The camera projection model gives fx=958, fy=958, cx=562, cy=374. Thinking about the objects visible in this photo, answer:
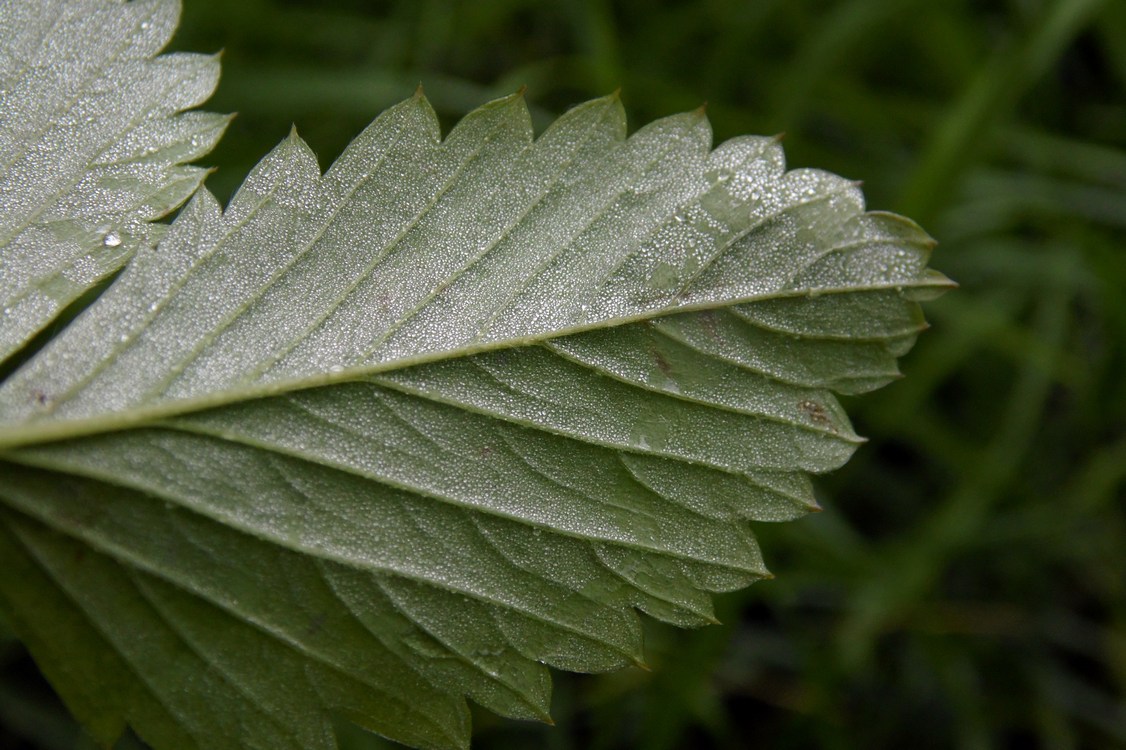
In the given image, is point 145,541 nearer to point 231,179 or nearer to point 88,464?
point 88,464

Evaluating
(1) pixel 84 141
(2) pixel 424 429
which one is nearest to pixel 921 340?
(2) pixel 424 429

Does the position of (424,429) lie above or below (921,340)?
below

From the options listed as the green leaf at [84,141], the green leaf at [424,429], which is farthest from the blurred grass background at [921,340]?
the green leaf at [424,429]

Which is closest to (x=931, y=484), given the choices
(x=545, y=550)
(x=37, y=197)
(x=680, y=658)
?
(x=680, y=658)

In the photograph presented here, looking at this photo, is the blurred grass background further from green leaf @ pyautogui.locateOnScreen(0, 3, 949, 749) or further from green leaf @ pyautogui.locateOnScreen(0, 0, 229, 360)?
green leaf @ pyautogui.locateOnScreen(0, 3, 949, 749)

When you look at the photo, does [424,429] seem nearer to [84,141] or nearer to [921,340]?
[84,141]

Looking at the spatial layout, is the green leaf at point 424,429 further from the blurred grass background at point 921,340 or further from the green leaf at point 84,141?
the blurred grass background at point 921,340

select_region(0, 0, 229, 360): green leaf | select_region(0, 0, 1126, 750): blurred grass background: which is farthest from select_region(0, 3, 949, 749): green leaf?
select_region(0, 0, 1126, 750): blurred grass background

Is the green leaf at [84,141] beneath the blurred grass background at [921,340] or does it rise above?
beneath
